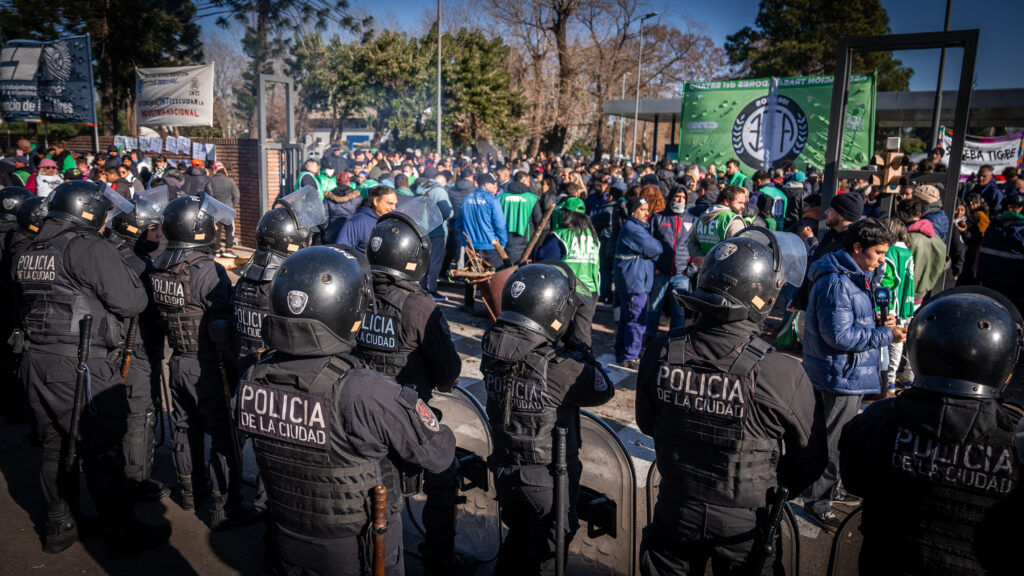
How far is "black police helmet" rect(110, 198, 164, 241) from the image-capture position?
209 inches

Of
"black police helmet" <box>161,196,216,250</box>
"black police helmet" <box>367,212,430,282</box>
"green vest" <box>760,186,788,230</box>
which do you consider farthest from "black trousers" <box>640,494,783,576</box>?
"green vest" <box>760,186,788,230</box>

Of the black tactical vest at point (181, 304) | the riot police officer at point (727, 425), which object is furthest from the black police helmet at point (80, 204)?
the riot police officer at point (727, 425)

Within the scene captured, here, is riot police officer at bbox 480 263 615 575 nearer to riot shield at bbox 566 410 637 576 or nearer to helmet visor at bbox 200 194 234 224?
riot shield at bbox 566 410 637 576

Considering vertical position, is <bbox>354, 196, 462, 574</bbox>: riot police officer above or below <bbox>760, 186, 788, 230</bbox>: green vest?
below

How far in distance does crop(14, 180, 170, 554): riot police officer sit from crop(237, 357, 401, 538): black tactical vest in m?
2.12

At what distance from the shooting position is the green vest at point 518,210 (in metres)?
9.80

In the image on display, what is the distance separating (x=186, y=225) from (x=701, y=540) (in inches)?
146

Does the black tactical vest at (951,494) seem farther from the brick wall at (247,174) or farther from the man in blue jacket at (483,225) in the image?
the brick wall at (247,174)

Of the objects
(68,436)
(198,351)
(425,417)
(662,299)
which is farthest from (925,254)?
(68,436)

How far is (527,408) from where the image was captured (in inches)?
121

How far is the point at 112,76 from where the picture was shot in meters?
25.8

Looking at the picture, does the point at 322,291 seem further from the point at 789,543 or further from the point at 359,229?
the point at 359,229

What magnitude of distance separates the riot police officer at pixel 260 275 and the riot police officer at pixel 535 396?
171 centimetres

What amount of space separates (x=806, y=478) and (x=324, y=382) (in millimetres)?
1987
